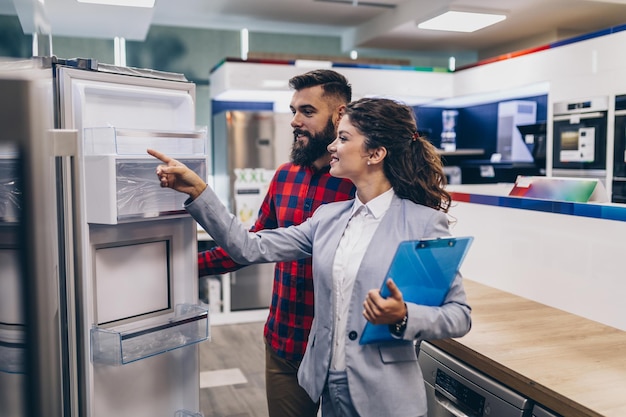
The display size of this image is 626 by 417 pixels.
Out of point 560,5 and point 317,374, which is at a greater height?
point 560,5

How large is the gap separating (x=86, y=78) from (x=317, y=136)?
79 centimetres

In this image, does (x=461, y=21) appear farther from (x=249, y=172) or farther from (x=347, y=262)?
(x=347, y=262)

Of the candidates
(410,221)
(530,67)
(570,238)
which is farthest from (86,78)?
(530,67)

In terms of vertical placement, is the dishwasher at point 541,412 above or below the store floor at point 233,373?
above

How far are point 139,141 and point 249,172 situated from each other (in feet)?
13.5

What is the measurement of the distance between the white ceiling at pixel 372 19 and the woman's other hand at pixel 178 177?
147 inches

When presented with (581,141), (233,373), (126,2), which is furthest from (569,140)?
(126,2)

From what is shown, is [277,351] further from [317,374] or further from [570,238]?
[570,238]

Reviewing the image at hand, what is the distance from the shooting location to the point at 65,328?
1562 millimetres

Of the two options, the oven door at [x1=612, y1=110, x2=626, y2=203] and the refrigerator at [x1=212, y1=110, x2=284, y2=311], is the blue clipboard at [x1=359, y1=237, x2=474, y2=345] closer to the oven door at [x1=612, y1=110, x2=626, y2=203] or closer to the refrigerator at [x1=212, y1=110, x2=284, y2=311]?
the oven door at [x1=612, y1=110, x2=626, y2=203]

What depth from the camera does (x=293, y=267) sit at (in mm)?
2059

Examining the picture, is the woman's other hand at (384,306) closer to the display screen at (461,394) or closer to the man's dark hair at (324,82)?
the display screen at (461,394)

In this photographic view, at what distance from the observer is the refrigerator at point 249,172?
5.68 m

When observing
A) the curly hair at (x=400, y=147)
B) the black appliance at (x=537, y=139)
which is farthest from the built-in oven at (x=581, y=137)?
the curly hair at (x=400, y=147)
